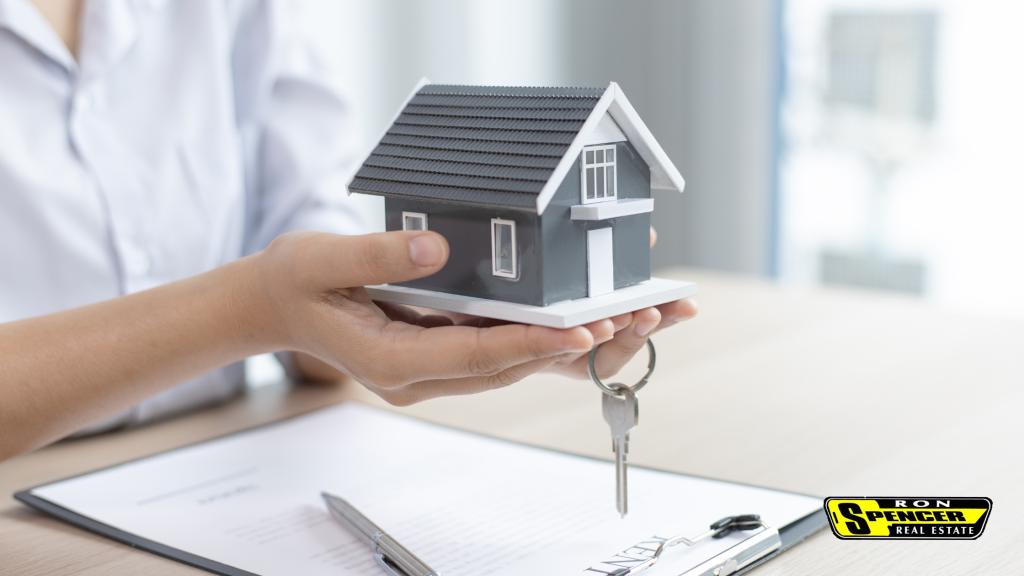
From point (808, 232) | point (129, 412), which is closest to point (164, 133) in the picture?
point (129, 412)

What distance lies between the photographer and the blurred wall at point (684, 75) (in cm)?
281

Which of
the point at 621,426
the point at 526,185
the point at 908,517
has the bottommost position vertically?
the point at 908,517

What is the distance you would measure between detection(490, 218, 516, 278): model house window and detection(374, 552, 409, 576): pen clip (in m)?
0.25

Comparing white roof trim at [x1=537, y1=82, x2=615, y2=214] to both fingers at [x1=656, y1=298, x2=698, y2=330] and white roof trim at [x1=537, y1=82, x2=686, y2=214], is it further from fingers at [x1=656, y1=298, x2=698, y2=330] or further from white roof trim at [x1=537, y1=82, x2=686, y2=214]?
fingers at [x1=656, y1=298, x2=698, y2=330]

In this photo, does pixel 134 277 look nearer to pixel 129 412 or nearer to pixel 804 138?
pixel 129 412

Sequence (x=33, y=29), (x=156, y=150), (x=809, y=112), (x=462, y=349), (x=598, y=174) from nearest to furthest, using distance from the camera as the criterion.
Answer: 1. (x=462, y=349)
2. (x=598, y=174)
3. (x=33, y=29)
4. (x=156, y=150)
5. (x=809, y=112)

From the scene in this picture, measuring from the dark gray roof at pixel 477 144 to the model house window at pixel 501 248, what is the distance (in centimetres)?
4

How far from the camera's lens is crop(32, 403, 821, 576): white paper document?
72 cm

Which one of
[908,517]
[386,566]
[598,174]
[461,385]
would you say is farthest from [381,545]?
[908,517]

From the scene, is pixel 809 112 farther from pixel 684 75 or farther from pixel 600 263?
pixel 600 263

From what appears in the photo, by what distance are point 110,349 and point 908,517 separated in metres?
0.76

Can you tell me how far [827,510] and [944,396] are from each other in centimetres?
41

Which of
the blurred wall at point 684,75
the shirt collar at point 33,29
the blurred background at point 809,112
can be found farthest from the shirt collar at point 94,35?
the blurred wall at point 684,75

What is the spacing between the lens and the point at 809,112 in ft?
10.0
